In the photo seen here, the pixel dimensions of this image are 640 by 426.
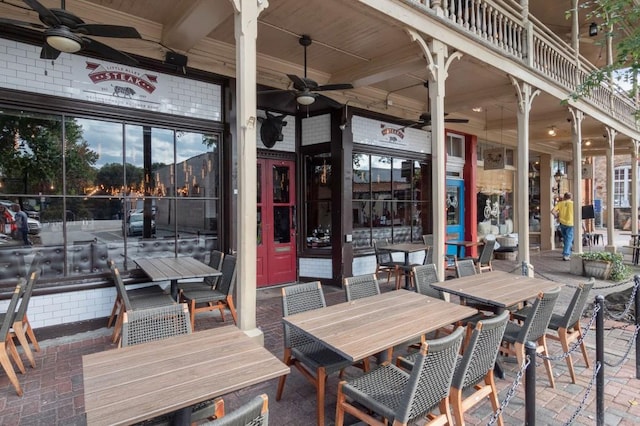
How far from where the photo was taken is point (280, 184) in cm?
670

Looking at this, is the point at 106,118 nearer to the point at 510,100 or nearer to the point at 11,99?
the point at 11,99

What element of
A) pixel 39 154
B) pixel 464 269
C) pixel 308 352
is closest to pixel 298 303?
pixel 308 352

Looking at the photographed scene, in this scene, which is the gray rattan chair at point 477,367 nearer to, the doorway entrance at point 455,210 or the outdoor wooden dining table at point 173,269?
the outdoor wooden dining table at point 173,269

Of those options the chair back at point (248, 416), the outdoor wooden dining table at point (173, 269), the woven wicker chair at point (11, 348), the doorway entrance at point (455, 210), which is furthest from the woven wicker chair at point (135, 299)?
the doorway entrance at point (455, 210)

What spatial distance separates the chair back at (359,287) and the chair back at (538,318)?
1.33 meters

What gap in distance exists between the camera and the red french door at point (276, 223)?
21.1 ft

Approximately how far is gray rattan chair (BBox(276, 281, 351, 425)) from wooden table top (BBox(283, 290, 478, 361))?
17 cm

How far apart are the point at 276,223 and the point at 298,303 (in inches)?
145

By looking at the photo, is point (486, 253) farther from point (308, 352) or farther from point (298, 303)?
point (308, 352)

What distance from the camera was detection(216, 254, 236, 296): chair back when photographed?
4.34 meters

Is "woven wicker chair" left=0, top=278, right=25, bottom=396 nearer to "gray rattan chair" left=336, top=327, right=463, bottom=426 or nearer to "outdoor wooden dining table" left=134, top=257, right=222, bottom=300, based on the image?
"outdoor wooden dining table" left=134, top=257, right=222, bottom=300

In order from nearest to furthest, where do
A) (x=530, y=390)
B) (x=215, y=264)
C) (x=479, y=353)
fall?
(x=530, y=390)
(x=479, y=353)
(x=215, y=264)

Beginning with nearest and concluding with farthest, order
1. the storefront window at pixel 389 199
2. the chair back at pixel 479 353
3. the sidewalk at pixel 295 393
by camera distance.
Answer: the chair back at pixel 479 353
the sidewalk at pixel 295 393
the storefront window at pixel 389 199

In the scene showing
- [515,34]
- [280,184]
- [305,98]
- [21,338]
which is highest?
[515,34]
